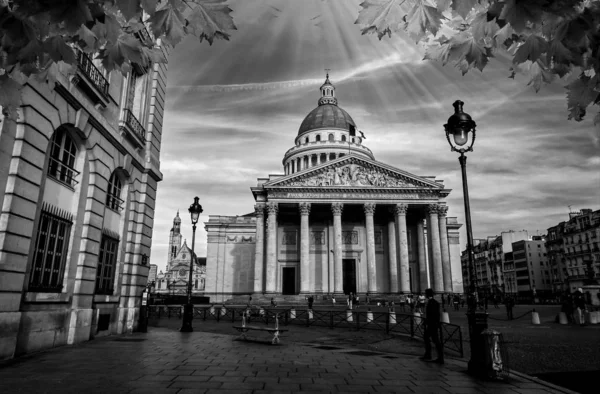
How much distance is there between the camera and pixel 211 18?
344 centimetres

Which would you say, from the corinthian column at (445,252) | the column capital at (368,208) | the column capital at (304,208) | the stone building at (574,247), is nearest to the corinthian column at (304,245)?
the column capital at (304,208)

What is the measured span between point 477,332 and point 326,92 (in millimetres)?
83684

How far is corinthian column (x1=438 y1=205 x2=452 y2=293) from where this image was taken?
48906 mm

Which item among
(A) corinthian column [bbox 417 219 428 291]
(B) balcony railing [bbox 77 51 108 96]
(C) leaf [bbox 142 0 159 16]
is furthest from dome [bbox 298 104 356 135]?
(C) leaf [bbox 142 0 159 16]

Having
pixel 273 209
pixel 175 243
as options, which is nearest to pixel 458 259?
pixel 273 209

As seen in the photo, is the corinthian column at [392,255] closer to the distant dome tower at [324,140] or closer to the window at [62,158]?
Result: the distant dome tower at [324,140]

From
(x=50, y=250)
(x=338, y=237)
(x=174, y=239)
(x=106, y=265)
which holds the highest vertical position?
(x=174, y=239)

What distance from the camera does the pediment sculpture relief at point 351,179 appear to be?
2002 inches

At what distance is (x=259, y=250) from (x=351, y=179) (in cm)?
1441

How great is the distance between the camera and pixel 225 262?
6169 cm

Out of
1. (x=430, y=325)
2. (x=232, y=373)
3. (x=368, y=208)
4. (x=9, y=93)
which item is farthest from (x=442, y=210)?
(x=9, y=93)

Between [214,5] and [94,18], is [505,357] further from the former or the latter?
[94,18]

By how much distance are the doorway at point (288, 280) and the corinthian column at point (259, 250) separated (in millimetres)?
5175

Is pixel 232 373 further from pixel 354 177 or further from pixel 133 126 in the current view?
pixel 354 177
